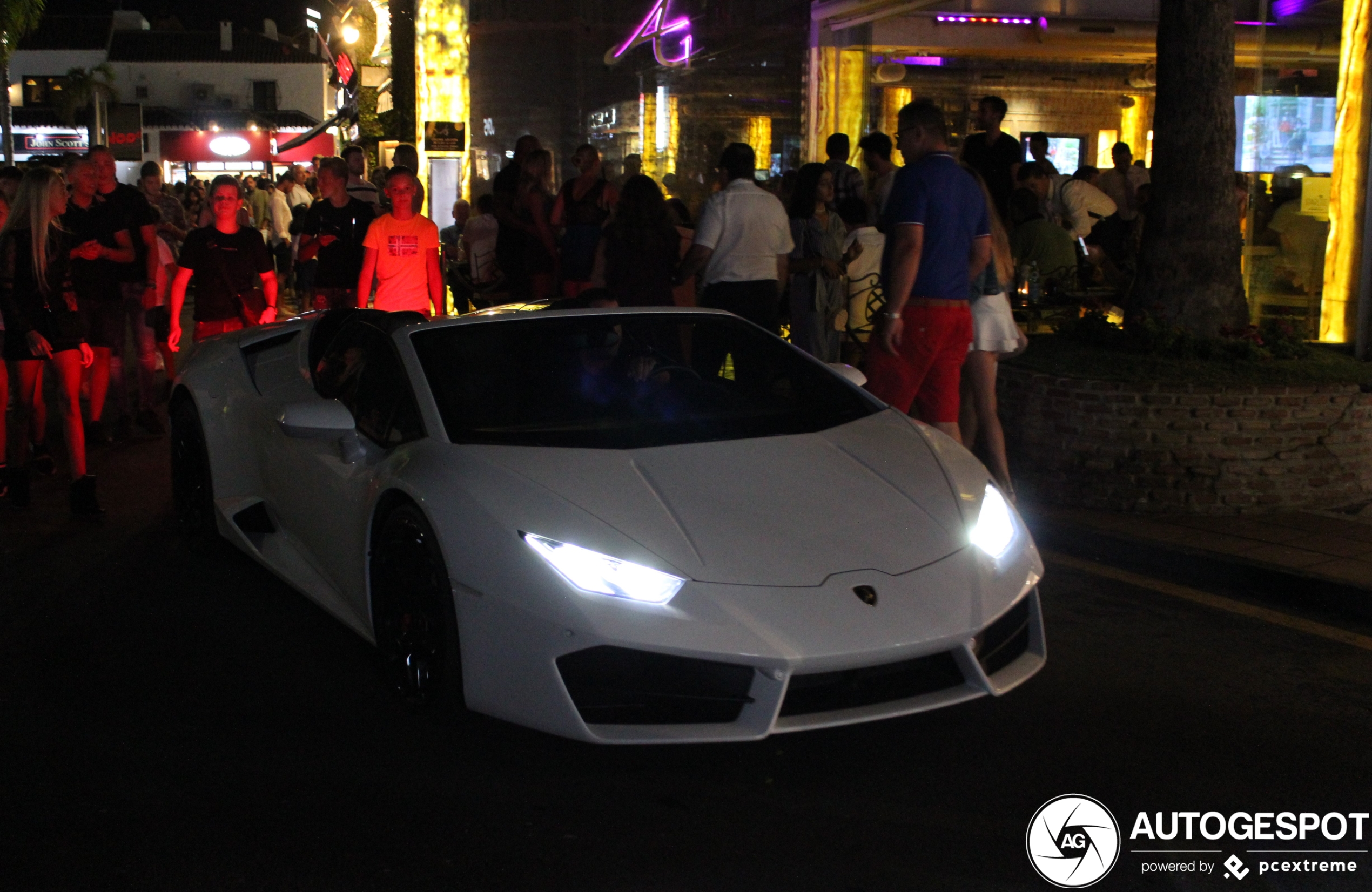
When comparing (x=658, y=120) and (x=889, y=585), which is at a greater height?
(x=658, y=120)

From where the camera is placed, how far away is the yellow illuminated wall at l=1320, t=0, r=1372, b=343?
10.4 metres

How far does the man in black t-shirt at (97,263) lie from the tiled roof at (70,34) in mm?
79150

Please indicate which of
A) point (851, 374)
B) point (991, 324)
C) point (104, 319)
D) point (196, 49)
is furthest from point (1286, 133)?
point (196, 49)

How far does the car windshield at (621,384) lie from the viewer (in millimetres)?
4500

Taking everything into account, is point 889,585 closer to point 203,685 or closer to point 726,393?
point 726,393

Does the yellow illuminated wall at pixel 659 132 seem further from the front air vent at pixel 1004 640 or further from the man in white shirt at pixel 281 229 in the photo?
the front air vent at pixel 1004 640

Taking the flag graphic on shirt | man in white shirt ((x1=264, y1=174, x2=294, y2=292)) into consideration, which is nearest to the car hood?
the flag graphic on shirt

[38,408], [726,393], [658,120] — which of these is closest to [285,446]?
[726,393]

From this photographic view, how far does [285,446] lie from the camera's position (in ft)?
17.7

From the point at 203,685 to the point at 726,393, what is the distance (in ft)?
6.84

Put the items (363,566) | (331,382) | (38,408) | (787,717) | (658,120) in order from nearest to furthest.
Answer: (787,717), (363,566), (331,382), (38,408), (658,120)

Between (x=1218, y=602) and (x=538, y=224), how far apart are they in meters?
5.98

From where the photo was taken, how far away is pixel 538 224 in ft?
33.4

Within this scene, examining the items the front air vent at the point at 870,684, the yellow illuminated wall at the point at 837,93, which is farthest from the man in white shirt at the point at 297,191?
the front air vent at the point at 870,684
